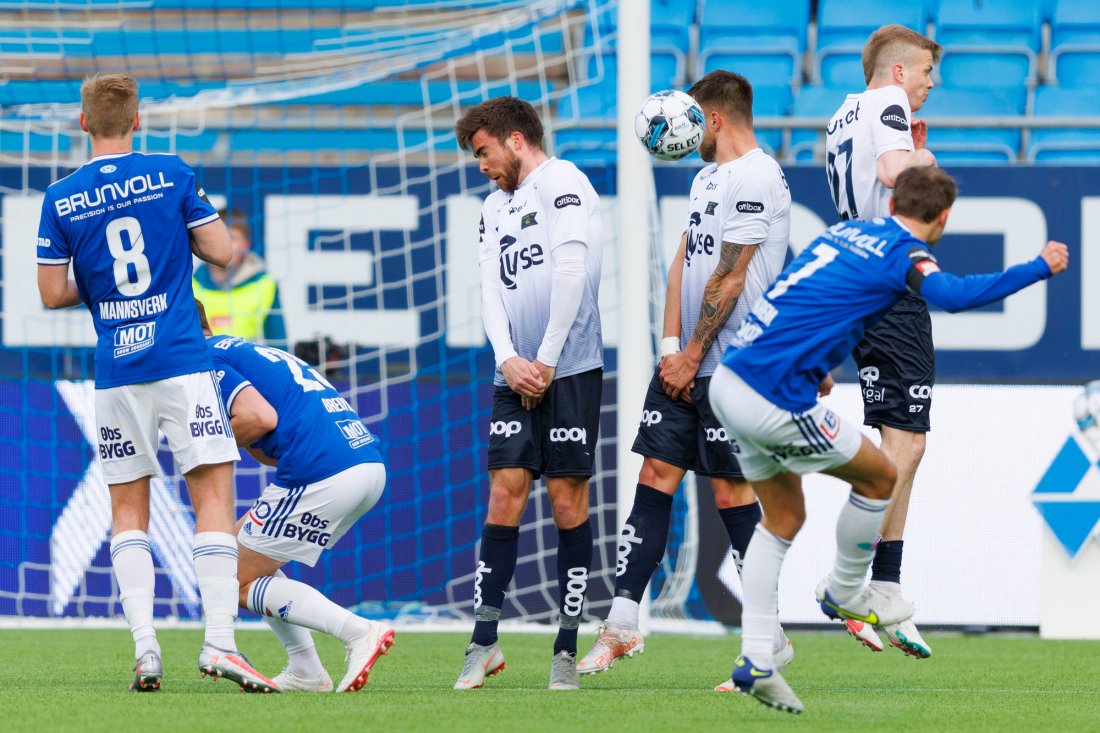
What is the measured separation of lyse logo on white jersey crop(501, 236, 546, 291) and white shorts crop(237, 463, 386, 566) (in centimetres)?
79

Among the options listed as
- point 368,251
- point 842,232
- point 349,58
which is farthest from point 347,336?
point 842,232

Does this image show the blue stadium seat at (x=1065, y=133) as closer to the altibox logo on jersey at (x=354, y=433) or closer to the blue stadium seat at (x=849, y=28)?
the blue stadium seat at (x=849, y=28)

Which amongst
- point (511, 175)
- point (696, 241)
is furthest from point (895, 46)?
point (511, 175)

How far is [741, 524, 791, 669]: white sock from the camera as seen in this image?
4059 mm

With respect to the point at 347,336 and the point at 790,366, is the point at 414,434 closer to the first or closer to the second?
the point at 347,336

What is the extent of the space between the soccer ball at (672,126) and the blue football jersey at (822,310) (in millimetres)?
1083

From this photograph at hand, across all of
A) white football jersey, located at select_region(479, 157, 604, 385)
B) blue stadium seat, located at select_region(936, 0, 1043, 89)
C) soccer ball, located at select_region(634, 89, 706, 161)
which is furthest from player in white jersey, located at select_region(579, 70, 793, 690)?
blue stadium seat, located at select_region(936, 0, 1043, 89)

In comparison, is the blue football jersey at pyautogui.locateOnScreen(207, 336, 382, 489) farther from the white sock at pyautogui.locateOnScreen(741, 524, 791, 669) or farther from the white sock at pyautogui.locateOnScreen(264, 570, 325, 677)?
the white sock at pyautogui.locateOnScreen(741, 524, 791, 669)

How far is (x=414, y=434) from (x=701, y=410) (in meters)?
3.03

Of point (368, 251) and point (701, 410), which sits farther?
point (368, 251)

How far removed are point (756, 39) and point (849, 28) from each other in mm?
699

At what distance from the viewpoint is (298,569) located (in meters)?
7.93

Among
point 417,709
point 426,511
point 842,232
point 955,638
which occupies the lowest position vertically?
point 955,638

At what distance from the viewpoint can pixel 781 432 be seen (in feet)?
13.7
